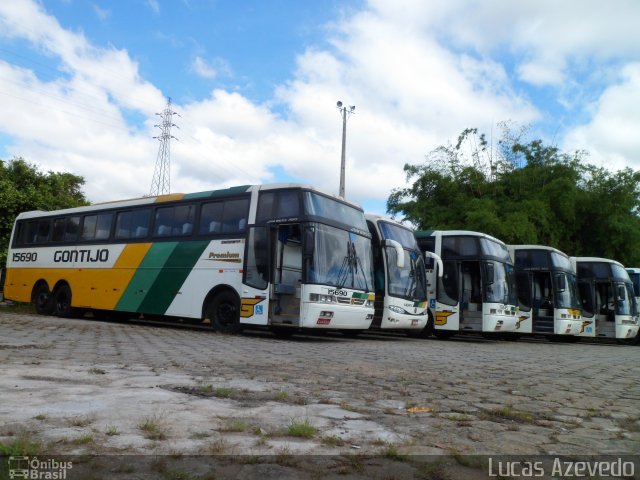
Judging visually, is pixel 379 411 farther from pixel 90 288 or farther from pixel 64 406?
pixel 90 288

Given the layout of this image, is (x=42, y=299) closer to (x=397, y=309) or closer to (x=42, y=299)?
(x=42, y=299)

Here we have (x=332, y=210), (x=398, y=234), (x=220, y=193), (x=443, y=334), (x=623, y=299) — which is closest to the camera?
(x=332, y=210)

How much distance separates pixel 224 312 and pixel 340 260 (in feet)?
10.4

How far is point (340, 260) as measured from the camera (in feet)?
39.1

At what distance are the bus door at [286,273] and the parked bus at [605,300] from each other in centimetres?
1296

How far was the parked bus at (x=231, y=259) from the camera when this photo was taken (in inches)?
457

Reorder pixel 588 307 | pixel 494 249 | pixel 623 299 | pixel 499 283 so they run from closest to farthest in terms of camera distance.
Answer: pixel 499 283, pixel 494 249, pixel 623 299, pixel 588 307

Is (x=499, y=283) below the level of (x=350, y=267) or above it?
above

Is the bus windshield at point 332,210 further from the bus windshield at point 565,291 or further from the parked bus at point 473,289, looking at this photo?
the bus windshield at point 565,291

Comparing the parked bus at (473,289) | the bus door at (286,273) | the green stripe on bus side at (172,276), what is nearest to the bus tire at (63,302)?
the green stripe on bus side at (172,276)

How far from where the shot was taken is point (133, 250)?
15.3 metres

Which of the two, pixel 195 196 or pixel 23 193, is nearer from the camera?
pixel 195 196

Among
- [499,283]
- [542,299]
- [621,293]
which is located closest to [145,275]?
[499,283]

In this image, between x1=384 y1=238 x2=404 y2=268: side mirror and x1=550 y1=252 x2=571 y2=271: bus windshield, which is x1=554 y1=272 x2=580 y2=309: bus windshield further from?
x1=384 y1=238 x2=404 y2=268: side mirror
